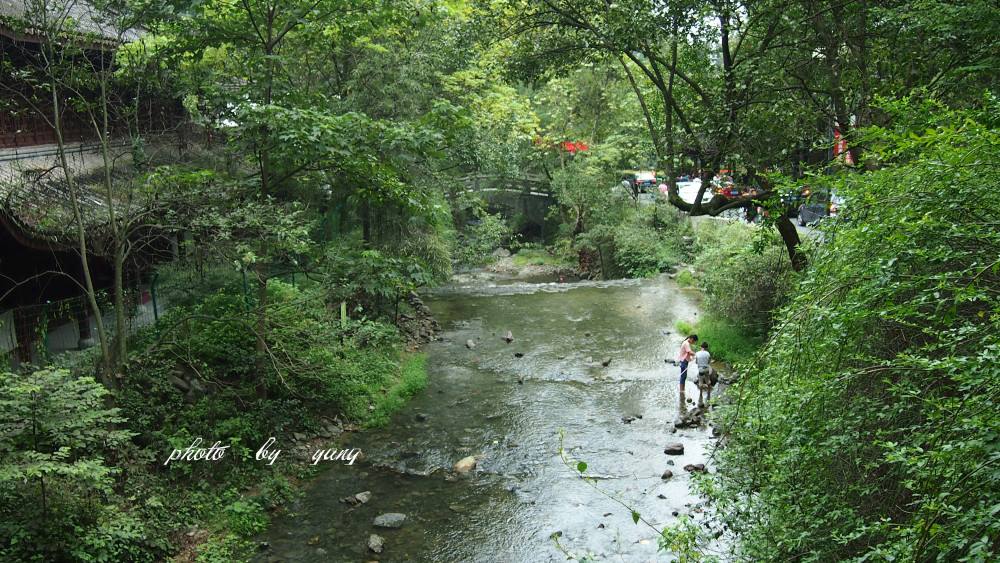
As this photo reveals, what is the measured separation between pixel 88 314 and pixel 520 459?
6.50 m

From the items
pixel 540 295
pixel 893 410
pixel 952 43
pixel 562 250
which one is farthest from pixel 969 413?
pixel 562 250

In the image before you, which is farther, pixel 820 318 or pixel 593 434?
pixel 593 434

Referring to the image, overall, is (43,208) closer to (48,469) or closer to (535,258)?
(48,469)

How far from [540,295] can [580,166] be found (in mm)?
7457

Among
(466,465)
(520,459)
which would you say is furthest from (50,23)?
(520,459)

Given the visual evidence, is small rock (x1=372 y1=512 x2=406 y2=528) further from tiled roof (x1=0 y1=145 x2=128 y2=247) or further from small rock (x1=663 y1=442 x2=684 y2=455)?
tiled roof (x1=0 y1=145 x2=128 y2=247)

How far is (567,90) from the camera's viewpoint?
23.8 meters

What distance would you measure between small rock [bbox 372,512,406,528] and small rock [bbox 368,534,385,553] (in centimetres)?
31

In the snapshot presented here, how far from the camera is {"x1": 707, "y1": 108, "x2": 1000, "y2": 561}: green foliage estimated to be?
3682 millimetres

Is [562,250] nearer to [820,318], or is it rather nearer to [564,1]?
[564,1]

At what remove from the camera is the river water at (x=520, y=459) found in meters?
7.04

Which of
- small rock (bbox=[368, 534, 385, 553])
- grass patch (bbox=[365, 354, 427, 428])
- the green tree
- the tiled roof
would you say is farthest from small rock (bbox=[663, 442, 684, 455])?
the tiled roof

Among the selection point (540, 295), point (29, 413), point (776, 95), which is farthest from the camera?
point (540, 295)

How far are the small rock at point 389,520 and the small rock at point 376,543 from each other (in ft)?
1.02
